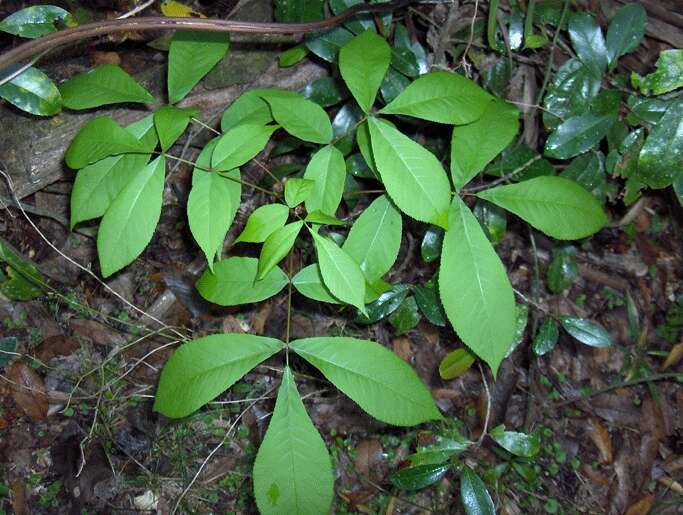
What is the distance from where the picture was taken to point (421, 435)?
203cm

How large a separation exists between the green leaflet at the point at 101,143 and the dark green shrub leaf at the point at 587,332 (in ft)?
4.88

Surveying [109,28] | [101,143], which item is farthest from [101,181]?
[109,28]

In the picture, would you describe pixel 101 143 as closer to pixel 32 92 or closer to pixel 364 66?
pixel 32 92

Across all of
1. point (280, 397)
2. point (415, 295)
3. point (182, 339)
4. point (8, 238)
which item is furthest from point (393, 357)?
point (8, 238)

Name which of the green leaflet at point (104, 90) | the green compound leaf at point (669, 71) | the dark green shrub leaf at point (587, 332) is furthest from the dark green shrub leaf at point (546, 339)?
the green leaflet at point (104, 90)

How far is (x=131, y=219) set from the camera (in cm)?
129

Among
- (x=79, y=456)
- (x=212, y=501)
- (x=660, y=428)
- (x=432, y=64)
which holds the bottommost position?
(x=660, y=428)

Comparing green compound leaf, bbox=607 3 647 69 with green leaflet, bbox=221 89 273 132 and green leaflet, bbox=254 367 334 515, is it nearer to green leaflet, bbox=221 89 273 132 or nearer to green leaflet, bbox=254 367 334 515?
green leaflet, bbox=221 89 273 132

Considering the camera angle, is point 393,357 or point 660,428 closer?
point 393,357

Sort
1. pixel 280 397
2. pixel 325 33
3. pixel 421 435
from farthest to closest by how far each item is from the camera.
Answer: pixel 421 435
pixel 325 33
pixel 280 397

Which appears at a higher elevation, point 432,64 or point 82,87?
point 82,87

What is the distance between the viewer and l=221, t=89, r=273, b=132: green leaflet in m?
1.54

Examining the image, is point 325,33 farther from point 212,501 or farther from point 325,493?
point 212,501

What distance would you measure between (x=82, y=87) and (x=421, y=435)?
1.61m
